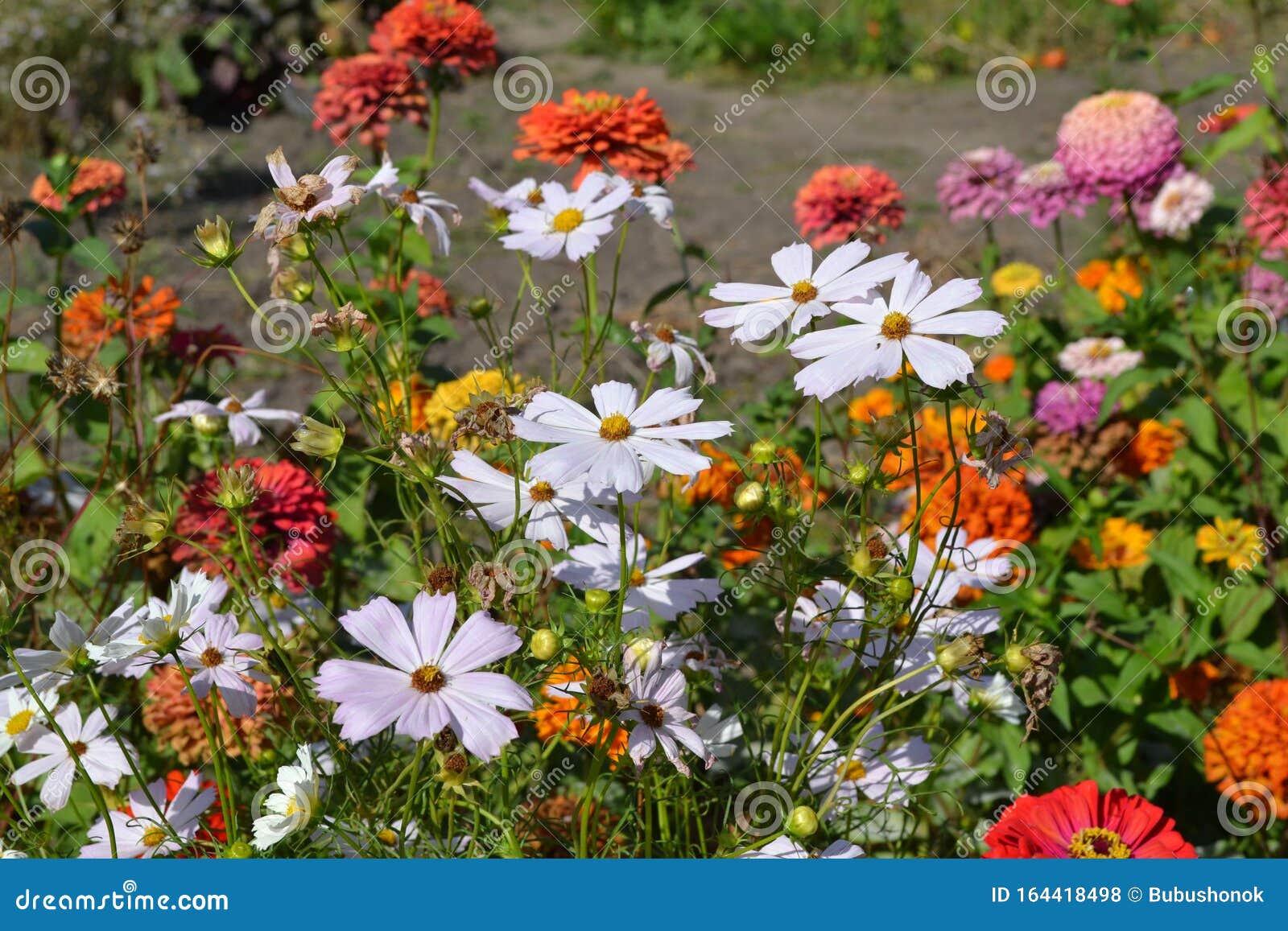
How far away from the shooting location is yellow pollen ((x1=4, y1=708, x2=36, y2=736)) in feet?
4.12

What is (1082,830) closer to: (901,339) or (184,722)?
(901,339)

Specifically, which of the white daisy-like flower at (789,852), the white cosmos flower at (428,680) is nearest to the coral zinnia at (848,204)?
the white daisy-like flower at (789,852)

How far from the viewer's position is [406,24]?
2.16 meters

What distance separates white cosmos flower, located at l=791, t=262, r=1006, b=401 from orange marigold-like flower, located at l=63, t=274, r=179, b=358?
1.20 metres

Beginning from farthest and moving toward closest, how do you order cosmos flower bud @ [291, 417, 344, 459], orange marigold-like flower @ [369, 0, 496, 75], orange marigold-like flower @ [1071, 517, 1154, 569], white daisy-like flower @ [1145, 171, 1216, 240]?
white daisy-like flower @ [1145, 171, 1216, 240] → orange marigold-like flower @ [369, 0, 496, 75] → orange marigold-like flower @ [1071, 517, 1154, 569] → cosmos flower bud @ [291, 417, 344, 459]

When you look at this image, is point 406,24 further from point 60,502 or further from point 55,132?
point 55,132

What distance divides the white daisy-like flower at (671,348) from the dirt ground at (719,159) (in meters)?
1.34

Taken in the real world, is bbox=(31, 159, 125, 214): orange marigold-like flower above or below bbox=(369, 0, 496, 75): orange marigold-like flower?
below

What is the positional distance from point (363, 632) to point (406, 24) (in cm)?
159

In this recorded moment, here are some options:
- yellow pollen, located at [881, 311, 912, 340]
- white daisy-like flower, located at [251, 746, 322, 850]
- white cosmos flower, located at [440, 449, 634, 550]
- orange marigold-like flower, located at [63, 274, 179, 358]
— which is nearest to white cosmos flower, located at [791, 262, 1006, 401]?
yellow pollen, located at [881, 311, 912, 340]

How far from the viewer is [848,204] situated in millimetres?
2207

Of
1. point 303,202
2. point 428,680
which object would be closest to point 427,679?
point 428,680

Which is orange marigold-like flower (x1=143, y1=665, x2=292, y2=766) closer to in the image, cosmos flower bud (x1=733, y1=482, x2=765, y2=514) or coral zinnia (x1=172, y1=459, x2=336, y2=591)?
coral zinnia (x1=172, y1=459, x2=336, y2=591)

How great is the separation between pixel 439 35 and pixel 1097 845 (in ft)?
5.87
